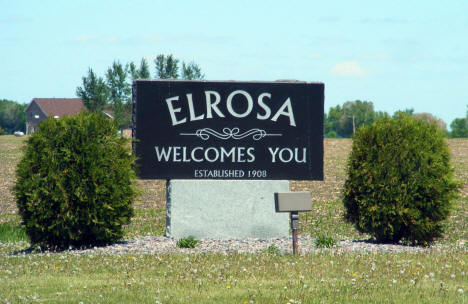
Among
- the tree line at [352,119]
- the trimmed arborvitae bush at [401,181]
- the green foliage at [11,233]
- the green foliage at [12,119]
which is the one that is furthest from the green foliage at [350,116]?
the trimmed arborvitae bush at [401,181]

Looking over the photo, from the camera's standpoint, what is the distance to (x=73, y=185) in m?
13.8

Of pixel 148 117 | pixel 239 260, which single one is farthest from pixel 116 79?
pixel 239 260

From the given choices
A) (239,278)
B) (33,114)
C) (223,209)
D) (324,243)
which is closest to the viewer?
(239,278)

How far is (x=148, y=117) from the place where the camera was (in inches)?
637

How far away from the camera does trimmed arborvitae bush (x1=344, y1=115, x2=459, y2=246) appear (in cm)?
1420

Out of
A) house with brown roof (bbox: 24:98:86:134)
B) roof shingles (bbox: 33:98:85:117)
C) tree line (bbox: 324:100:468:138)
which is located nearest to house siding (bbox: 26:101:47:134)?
house with brown roof (bbox: 24:98:86:134)

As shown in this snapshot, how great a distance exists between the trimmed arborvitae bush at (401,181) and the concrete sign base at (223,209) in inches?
92.9

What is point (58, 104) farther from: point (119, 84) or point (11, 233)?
point (11, 233)

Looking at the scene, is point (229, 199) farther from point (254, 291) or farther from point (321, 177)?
point (254, 291)

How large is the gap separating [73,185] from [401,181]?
7.38 metres

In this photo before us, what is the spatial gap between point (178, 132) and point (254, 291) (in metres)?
7.74

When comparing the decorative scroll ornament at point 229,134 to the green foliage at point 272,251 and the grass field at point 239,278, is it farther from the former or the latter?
the grass field at point 239,278

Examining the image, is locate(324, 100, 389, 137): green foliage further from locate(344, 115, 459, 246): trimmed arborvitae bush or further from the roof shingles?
locate(344, 115, 459, 246): trimmed arborvitae bush

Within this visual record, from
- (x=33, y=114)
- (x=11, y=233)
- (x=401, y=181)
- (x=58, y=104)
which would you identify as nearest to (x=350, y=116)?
(x=58, y=104)
